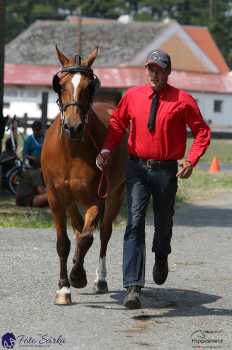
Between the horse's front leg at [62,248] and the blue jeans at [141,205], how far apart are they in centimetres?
53

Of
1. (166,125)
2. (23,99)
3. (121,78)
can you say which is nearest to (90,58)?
(166,125)

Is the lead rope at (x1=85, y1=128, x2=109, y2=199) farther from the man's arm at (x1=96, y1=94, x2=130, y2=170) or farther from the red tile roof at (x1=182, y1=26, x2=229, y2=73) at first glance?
the red tile roof at (x1=182, y1=26, x2=229, y2=73)

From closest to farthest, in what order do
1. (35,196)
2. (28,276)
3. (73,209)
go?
(73,209) < (28,276) < (35,196)

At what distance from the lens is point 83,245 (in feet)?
29.0

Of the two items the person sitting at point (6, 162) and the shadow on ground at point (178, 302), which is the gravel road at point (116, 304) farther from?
the person sitting at point (6, 162)

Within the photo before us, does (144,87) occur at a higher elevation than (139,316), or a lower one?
higher

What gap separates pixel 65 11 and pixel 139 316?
12982 centimetres

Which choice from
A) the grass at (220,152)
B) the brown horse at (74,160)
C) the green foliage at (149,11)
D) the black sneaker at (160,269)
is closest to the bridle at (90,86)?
the brown horse at (74,160)

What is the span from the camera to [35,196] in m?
17.9

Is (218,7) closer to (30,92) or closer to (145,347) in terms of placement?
(30,92)

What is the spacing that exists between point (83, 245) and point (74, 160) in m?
0.74

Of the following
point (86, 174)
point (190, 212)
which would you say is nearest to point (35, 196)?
point (190, 212)

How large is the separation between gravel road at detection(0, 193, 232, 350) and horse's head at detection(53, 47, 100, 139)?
1.52 m

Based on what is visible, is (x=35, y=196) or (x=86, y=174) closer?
(x=86, y=174)
